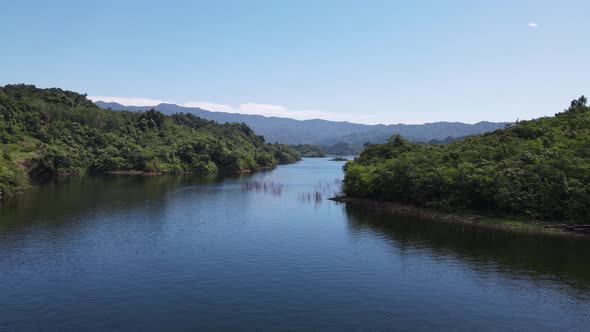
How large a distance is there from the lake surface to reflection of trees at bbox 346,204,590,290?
0.59 ft

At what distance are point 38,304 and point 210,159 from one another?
129 m

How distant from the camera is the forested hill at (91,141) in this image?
375 feet

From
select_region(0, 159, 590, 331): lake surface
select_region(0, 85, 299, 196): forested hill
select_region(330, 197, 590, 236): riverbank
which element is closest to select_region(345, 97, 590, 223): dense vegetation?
select_region(330, 197, 590, 236): riverbank

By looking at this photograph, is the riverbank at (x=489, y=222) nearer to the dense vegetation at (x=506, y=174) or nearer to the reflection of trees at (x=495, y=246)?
the dense vegetation at (x=506, y=174)

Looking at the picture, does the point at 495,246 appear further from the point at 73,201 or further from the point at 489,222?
the point at 73,201

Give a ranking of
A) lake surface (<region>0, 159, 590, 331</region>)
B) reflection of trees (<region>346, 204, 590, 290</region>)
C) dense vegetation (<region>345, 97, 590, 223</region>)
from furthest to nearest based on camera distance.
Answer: dense vegetation (<region>345, 97, 590, 223</region>)
reflection of trees (<region>346, 204, 590, 290</region>)
lake surface (<region>0, 159, 590, 331</region>)

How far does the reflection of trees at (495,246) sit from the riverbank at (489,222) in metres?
1.56

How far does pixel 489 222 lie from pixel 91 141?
123m

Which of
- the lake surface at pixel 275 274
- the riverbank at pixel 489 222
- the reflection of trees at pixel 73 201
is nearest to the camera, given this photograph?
the lake surface at pixel 275 274

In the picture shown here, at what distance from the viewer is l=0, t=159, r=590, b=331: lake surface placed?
25531 mm

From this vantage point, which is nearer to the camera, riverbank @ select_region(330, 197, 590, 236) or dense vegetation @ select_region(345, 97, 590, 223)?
riverbank @ select_region(330, 197, 590, 236)

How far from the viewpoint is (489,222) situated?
52.8 m

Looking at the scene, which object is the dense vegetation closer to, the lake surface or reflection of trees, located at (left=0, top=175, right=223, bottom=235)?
the lake surface

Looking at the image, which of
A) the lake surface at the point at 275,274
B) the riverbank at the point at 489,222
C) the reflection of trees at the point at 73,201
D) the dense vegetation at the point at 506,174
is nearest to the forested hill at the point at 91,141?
the reflection of trees at the point at 73,201
